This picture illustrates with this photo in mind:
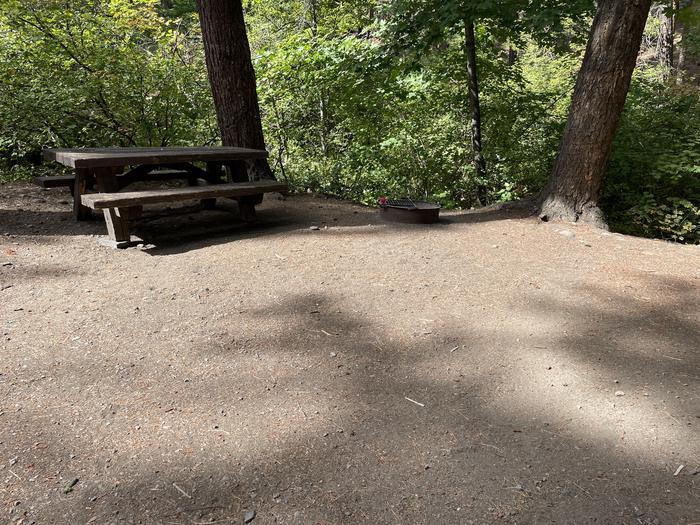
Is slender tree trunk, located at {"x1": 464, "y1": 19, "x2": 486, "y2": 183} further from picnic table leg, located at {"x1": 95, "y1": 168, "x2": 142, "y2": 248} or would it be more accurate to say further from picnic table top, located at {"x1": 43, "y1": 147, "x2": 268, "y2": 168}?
picnic table leg, located at {"x1": 95, "y1": 168, "x2": 142, "y2": 248}

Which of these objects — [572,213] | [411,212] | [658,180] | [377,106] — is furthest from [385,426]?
[377,106]

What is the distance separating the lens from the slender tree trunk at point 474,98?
8.04m

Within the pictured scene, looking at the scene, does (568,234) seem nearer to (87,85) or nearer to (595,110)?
(595,110)

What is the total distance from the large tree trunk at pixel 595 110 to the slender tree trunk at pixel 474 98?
291 cm

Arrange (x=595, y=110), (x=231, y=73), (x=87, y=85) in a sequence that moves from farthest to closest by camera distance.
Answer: (x=87, y=85), (x=231, y=73), (x=595, y=110)

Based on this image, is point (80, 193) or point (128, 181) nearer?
point (80, 193)

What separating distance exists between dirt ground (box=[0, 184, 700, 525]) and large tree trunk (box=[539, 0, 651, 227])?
42.9 inches

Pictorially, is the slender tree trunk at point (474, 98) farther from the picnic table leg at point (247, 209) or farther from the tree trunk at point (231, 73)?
the picnic table leg at point (247, 209)

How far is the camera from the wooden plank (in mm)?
4393

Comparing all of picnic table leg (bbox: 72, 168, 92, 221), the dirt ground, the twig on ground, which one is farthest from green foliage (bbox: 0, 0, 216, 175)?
the twig on ground

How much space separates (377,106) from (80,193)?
5905 mm

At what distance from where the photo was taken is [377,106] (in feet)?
31.4

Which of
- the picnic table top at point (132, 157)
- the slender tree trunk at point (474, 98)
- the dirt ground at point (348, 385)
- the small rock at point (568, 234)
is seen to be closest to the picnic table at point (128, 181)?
the picnic table top at point (132, 157)

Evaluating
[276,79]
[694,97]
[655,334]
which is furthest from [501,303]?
[276,79]
